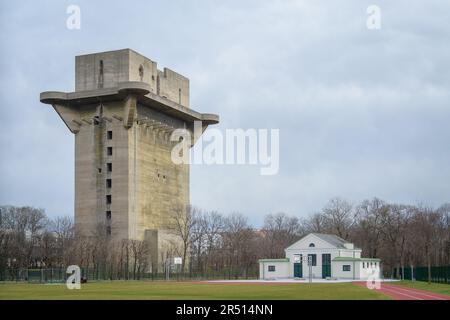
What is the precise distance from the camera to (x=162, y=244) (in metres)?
126

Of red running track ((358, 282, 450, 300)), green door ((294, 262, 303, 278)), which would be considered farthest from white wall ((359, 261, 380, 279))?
red running track ((358, 282, 450, 300))

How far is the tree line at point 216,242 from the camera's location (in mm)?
108875

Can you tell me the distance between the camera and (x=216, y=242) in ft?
455

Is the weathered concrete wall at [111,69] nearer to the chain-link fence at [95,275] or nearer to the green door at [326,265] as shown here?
the chain-link fence at [95,275]

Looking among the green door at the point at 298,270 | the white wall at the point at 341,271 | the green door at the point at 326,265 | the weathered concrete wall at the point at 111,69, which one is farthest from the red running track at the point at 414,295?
the weathered concrete wall at the point at 111,69

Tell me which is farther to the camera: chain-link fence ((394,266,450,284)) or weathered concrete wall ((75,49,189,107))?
weathered concrete wall ((75,49,189,107))

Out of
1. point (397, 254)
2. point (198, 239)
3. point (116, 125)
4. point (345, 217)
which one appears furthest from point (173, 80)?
point (397, 254)

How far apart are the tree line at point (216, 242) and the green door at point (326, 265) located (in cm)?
1061

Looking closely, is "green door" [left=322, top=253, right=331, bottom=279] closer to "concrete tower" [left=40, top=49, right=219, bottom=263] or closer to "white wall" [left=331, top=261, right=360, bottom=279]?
"white wall" [left=331, top=261, right=360, bottom=279]

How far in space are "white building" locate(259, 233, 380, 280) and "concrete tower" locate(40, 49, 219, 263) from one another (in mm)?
23778

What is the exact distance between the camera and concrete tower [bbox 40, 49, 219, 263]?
123m

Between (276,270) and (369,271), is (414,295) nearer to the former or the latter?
(369,271)

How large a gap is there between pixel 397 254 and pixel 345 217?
21333 millimetres
